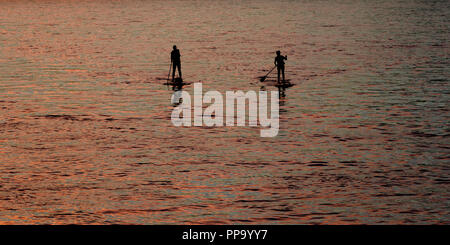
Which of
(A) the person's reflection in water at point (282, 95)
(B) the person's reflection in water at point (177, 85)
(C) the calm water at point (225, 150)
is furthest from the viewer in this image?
(B) the person's reflection in water at point (177, 85)

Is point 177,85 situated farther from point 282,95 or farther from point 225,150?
point 225,150

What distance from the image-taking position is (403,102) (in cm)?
3675

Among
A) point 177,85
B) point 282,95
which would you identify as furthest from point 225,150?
point 177,85

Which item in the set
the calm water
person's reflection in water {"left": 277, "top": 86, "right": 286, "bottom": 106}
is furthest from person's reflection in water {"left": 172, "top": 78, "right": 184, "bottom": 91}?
person's reflection in water {"left": 277, "top": 86, "right": 286, "bottom": 106}

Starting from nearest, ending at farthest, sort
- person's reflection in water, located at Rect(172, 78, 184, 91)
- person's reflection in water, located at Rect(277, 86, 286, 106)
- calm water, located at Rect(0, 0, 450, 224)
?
calm water, located at Rect(0, 0, 450, 224)
person's reflection in water, located at Rect(277, 86, 286, 106)
person's reflection in water, located at Rect(172, 78, 184, 91)

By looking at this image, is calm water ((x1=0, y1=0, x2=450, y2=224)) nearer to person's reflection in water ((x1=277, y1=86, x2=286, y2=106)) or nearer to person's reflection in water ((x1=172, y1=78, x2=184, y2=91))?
person's reflection in water ((x1=277, y1=86, x2=286, y2=106))

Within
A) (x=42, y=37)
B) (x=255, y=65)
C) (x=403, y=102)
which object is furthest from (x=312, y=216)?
(x=42, y=37)

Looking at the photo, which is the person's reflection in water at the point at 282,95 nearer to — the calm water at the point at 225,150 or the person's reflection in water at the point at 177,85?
the calm water at the point at 225,150

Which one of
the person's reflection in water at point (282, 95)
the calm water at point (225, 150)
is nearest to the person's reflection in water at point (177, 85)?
the calm water at point (225, 150)

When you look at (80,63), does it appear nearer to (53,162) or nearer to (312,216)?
(53,162)

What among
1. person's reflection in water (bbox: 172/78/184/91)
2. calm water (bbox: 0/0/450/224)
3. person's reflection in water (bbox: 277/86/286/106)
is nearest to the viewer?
calm water (bbox: 0/0/450/224)

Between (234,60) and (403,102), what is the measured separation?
1023 inches

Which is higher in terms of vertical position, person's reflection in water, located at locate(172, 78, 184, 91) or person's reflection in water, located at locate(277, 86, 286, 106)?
person's reflection in water, located at locate(172, 78, 184, 91)

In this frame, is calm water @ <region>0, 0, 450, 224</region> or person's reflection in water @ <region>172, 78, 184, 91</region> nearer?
calm water @ <region>0, 0, 450, 224</region>
